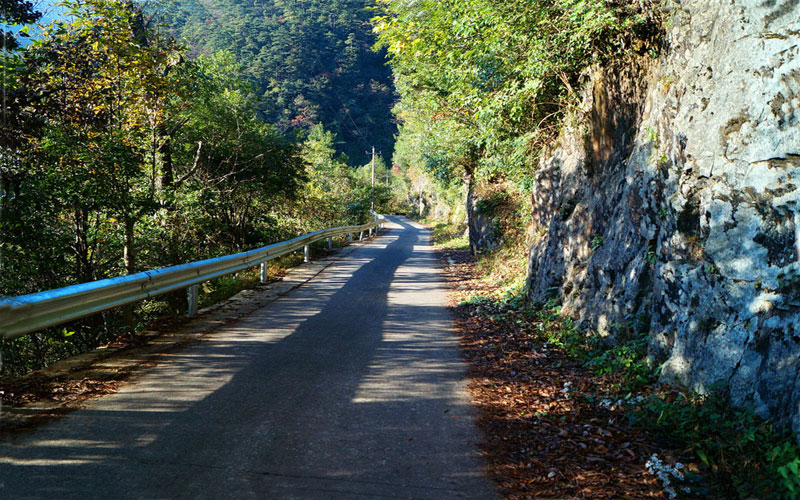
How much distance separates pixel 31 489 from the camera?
2.85 metres

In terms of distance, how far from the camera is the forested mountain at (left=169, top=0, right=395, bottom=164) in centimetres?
6962

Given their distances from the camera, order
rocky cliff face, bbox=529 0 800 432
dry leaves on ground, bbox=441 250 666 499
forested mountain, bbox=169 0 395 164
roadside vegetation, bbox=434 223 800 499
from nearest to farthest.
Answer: roadside vegetation, bbox=434 223 800 499
dry leaves on ground, bbox=441 250 666 499
rocky cliff face, bbox=529 0 800 432
forested mountain, bbox=169 0 395 164

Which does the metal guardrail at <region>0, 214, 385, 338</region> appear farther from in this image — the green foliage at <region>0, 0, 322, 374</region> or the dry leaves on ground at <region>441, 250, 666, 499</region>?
the dry leaves on ground at <region>441, 250, 666, 499</region>

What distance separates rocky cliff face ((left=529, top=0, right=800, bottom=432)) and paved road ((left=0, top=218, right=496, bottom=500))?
2.21m

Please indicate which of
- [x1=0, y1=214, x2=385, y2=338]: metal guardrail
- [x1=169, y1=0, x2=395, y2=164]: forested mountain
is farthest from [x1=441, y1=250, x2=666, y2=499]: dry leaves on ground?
[x1=169, y1=0, x2=395, y2=164]: forested mountain

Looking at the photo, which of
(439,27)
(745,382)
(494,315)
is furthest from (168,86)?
(745,382)

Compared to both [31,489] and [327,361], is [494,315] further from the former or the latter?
[31,489]

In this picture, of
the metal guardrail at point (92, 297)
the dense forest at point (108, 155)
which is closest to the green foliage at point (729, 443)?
the metal guardrail at point (92, 297)

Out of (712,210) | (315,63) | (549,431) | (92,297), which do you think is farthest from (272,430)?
(315,63)

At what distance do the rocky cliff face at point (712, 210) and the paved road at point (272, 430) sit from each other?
2.21 metres

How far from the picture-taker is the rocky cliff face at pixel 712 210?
12.7 feet

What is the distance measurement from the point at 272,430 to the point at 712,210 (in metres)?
4.40

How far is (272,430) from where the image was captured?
153 inches

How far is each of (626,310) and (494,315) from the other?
3197mm
